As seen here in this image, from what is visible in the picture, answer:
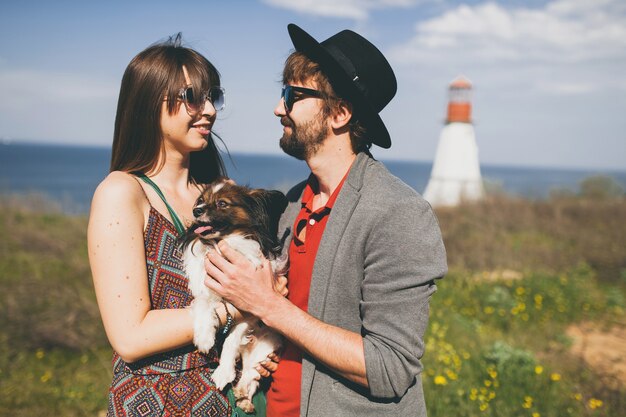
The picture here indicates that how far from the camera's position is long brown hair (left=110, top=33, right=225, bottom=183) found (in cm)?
277

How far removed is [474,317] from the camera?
8391 millimetres

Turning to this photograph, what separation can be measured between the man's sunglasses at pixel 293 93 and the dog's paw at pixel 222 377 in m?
1.55

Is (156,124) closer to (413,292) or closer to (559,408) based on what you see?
(413,292)

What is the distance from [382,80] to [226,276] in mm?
1386

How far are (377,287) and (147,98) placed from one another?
5.50 feet

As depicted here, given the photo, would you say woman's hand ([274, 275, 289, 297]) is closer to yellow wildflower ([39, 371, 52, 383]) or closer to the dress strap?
the dress strap

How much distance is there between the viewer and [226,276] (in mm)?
2584

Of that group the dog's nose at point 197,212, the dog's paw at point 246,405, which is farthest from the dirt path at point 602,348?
the dog's nose at point 197,212

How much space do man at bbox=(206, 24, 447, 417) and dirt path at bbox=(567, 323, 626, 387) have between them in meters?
4.68

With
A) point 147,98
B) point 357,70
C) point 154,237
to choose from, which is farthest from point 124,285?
point 357,70

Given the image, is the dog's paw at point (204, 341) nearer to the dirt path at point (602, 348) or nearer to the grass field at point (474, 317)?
the grass field at point (474, 317)

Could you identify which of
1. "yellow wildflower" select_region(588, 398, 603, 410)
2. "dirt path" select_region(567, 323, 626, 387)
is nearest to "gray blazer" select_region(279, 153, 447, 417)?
"yellow wildflower" select_region(588, 398, 603, 410)

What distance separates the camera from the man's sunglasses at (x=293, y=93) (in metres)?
2.82

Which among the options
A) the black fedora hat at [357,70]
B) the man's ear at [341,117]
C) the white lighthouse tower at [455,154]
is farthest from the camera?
the white lighthouse tower at [455,154]
